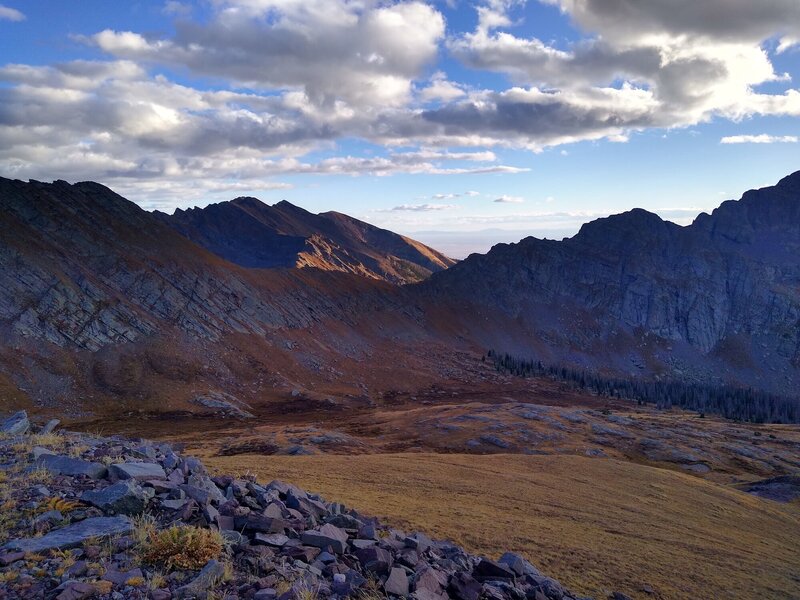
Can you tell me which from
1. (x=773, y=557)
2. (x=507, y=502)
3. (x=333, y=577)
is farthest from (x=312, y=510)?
(x=773, y=557)

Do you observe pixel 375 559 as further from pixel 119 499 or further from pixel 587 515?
pixel 587 515

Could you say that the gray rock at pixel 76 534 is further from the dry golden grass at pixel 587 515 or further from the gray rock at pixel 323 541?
the dry golden grass at pixel 587 515

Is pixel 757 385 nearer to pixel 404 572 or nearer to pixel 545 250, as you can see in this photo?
pixel 545 250

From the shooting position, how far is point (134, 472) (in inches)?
530

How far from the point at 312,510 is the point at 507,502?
1607 cm

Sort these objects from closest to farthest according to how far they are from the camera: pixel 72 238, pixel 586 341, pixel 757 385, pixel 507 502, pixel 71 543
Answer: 1. pixel 71 543
2. pixel 507 502
3. pixel 72 238
4. pixel 757 385
5. pixel 586 341

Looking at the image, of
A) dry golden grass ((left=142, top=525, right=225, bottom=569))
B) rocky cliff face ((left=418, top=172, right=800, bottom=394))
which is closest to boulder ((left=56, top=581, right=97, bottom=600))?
dry golden grass ((left=142, top=525, right=225, bottom=569))

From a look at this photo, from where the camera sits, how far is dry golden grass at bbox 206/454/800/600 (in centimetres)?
1931

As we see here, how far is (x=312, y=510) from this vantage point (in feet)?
46.8

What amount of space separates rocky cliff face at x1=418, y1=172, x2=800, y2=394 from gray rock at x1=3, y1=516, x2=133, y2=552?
529ft

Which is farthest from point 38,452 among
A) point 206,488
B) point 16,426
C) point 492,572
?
point 492,572

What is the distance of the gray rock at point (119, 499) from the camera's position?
11.5 metres

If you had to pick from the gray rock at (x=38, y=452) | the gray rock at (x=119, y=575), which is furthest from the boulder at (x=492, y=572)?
the gray rock at (x=38, y=452)

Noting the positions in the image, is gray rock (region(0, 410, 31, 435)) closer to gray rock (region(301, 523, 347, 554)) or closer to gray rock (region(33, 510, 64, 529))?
gray rock (region(33, 510, 64, 529))
